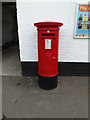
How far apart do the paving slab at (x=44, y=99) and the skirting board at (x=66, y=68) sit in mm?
288

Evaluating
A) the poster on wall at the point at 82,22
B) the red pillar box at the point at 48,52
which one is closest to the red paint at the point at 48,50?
the red pillar box at the point at 48,52

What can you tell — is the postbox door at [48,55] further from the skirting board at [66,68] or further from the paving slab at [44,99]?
the skirting board at [66,68]

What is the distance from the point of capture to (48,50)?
254 centimetres

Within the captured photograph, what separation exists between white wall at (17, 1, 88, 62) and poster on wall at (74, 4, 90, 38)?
0.47ft

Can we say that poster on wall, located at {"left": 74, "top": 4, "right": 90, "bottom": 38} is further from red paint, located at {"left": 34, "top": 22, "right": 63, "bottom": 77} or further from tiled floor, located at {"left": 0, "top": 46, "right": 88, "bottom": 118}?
tiled floor, located at {"left": 0, "top": 46, "right": 88, "bottom": 118}

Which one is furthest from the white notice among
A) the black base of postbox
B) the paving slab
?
the paving slab

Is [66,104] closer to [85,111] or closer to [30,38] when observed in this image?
[85,111]

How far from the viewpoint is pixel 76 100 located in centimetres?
241

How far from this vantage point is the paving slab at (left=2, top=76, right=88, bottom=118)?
204cm

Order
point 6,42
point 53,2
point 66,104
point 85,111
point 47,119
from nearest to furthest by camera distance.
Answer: point 47,119 → point 85,111 → point 66,104 → point 53,2 → point 6,42

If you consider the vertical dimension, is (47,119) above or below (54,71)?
below

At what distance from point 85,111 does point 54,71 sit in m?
1.25

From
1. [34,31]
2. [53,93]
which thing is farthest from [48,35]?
[53,93]

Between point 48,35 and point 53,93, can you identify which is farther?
point 53,93
